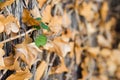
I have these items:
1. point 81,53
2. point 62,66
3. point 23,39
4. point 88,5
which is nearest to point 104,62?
point 81,53

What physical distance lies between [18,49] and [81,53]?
0.75m

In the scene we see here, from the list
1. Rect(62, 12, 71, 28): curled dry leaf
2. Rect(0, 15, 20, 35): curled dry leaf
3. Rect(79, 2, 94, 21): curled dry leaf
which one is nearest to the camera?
Rect(0, 15, 20, 35): curled dry leaf

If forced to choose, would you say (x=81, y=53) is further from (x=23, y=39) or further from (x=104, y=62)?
(x=23, y=39)

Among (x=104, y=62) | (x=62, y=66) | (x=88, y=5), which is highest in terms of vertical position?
(x=88, y=5)

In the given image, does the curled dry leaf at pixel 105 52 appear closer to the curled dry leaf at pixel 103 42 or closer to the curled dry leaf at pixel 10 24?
the curled dry leaf at pixel 103 42

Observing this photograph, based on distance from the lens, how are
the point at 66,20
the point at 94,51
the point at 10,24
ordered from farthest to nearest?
1. the point at 94,51
2. the point at 66,20
3. the point at 10,24

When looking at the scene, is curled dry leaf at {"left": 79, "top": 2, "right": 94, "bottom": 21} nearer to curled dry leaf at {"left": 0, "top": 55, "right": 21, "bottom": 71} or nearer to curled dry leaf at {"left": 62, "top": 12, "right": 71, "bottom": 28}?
curled dry leaf at {"left": 62, "top": 12, "right": 71, "bottom": 28}

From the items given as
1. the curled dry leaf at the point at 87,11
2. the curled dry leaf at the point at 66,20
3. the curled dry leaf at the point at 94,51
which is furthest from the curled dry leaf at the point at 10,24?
the curled dry leaf at the point at 94,51

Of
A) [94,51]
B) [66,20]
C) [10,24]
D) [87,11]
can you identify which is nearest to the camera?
[10,24]

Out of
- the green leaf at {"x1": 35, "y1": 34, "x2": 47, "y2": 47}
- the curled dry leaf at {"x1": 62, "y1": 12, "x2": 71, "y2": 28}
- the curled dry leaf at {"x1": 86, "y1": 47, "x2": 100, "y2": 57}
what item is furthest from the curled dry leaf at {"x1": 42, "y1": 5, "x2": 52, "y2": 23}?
the curled dry leaf at {"x1": 86, "y1": 47, "x2": 100, "y2": 57}

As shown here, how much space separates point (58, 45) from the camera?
62cm

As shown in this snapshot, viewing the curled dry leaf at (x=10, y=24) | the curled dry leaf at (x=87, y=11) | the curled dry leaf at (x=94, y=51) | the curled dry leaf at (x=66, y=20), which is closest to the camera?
the curled dry leaf at (x=10, y=24)

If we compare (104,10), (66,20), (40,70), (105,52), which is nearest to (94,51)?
(105,52)

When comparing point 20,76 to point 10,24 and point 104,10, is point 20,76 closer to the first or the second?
point 10,24
